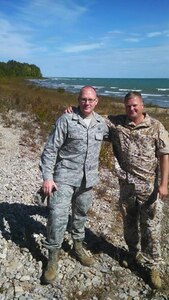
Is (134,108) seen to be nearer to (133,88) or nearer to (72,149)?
(72,149)

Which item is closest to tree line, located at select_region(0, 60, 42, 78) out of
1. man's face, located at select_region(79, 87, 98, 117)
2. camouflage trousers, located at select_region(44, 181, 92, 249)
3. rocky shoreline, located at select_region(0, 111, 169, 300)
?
rocky shoreline, located at select_region(0, 111, 169, 300)

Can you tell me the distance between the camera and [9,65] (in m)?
128

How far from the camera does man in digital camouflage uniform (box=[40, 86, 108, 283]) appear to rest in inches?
185

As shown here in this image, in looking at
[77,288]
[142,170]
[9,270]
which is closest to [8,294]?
[9,270]

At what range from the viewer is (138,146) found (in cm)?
482

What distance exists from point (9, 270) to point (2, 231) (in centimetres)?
97

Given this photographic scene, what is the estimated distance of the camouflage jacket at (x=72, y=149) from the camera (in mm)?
4711

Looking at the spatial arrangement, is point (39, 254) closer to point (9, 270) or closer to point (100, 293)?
point (9, 270)

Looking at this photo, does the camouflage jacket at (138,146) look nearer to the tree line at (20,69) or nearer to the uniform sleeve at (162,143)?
the uniform sleeve at (162,143)

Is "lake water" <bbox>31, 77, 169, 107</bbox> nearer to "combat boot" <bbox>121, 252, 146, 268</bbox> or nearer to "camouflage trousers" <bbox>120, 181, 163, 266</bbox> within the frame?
"combat boot" <bbox>121, 252, 146, 268</bbox>

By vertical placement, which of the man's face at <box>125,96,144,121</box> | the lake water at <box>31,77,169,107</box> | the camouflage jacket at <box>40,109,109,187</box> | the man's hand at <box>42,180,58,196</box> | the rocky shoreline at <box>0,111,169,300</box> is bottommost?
the lake water at <box>31,77,169,107</box>

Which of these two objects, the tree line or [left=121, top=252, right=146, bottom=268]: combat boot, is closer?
[left=121, top=252, right=146, bottom=268]: combat boot

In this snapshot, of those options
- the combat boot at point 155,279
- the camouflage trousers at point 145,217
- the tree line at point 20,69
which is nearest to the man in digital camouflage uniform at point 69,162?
the camouflage trousers at point 145,217

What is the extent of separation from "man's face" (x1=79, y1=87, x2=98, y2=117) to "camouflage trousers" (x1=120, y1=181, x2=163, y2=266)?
1.16m
